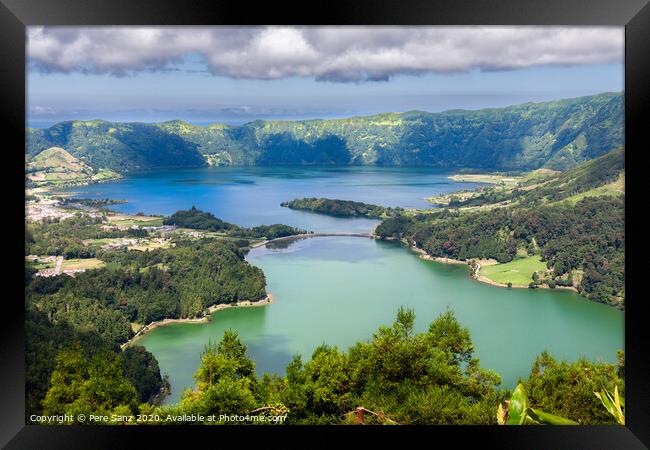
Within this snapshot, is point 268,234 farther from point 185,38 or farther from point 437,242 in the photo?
point 185,38

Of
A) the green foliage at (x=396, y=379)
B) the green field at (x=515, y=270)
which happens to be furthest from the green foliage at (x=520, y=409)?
the green field at (x=515, y=270)

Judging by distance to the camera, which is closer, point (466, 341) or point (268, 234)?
point (466, 341)

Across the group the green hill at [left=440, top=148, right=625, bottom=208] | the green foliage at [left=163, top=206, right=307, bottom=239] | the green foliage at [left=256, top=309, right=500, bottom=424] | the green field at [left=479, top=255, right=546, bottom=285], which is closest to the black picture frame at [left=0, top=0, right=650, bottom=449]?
the green foliage at [left=256, top=309, right=500, bottom=424]

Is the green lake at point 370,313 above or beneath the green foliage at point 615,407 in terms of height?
beneath

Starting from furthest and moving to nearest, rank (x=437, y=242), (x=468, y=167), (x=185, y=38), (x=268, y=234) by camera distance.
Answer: (x=468, y=167)
(x=437, y=242)
(x=268, y=234)
(x=185, y=38)

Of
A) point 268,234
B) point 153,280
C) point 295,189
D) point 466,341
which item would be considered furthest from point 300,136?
point 466,341

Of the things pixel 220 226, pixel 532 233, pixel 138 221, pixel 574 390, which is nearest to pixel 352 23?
pixel 574 390

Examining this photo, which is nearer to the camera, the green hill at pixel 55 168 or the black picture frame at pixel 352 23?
the black picture frame at pixel 352 23

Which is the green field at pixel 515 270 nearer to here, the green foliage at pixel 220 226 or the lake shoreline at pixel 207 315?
the green foliage at pixel 220 226
